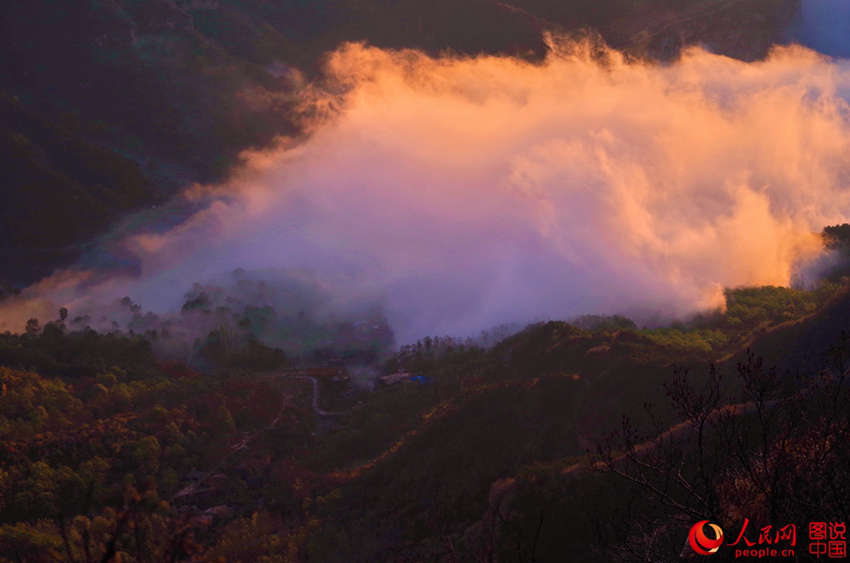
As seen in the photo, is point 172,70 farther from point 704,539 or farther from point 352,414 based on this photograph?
point 704,539

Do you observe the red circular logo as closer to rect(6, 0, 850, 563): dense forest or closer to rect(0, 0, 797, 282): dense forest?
rect(6, 0, 850, 563): dense forest

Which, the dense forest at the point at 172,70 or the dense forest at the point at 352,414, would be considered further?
the dense forest at the point at 172,70

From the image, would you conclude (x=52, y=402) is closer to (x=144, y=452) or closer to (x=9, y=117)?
(x=144, y=452)

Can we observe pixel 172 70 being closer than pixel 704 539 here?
No

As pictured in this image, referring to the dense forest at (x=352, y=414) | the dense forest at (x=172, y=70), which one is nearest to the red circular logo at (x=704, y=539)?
the dense forest at (x=352, y=414)

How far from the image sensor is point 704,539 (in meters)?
9.54

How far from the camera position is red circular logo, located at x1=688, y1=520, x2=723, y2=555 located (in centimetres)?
928

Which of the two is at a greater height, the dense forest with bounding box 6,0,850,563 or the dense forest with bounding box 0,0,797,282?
the dense forest with bounding box 0,0,797,282

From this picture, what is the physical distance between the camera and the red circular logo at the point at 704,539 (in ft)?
30.5

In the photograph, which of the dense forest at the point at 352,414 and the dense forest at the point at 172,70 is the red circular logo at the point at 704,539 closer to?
the dense forest at the point at 352,414

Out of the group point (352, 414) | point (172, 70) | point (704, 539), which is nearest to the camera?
point (704, 539)

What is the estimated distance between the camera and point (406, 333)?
47500mm

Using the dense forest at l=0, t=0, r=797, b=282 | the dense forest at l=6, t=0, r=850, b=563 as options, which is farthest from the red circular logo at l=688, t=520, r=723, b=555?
the dense forest at l=0, t=0, r=797, b=282

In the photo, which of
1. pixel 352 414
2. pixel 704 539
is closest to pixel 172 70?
pixel 352 414
